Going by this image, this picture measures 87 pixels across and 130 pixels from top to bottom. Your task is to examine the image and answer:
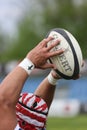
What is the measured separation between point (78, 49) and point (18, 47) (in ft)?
206

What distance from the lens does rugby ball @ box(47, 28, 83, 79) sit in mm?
5562

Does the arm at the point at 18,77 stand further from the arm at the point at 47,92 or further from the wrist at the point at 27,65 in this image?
the arm at the point at 47,92

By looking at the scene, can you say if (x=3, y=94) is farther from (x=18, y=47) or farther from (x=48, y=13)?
(x=18, y=47)

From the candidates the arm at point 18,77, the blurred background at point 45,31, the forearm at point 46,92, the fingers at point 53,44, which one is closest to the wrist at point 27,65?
the arm at point 18,77

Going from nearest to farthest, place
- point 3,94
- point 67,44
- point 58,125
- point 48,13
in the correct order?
point 3,94 → point 67,44 → point 58,125 → point 48,13

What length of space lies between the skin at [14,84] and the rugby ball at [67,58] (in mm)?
171

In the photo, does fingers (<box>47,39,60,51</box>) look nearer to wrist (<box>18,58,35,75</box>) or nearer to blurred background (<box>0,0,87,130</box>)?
wrist (<box>18,58,35,75</box>)

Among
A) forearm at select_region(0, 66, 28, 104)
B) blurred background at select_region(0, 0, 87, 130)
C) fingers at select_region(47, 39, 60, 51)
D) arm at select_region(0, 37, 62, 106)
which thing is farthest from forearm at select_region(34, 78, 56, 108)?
blurred background at select_region(0, 0, 87, 130)

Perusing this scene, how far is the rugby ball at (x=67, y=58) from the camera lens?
18.2ft

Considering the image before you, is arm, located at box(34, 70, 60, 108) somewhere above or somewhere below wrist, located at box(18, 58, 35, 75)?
below

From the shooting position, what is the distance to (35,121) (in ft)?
20.6

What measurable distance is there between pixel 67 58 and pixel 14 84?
680mm

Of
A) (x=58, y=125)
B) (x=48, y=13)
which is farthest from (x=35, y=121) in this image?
(x=48, y=13)

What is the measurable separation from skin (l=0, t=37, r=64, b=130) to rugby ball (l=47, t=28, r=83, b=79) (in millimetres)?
171
